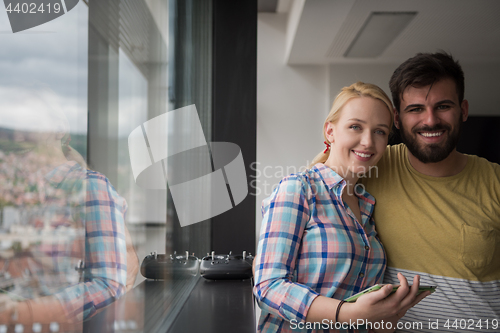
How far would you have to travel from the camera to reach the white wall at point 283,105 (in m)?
4.37

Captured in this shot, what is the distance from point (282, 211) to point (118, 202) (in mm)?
562

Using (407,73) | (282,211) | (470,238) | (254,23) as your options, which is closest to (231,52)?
(254,23)

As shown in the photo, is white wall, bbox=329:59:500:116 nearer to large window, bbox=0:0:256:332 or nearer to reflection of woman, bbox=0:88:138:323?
large window, bbox=0:0:256:332

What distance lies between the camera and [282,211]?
106 centimetres

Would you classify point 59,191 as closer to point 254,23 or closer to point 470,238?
point 470,238

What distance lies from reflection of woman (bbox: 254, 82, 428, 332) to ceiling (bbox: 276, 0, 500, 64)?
2.05 metres

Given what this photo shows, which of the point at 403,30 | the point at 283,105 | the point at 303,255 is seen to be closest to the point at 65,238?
the point at 303,255

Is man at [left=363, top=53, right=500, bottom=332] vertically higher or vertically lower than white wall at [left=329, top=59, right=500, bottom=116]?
lower

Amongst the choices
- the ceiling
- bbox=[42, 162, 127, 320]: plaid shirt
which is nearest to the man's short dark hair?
bbox=[42, 162, 127, 320]: plaid shirt

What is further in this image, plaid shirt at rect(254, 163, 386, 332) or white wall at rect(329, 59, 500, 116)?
white wall at rect(329, 59, 500, 116)

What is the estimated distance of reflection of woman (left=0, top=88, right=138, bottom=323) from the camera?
0.38 meters

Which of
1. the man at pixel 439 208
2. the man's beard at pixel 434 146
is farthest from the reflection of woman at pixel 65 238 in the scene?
the man's beard at pixel 434 146

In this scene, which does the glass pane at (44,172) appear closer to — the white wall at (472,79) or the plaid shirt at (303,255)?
the plaid shirt at (303,255)

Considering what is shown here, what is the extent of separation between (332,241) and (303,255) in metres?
0.09
